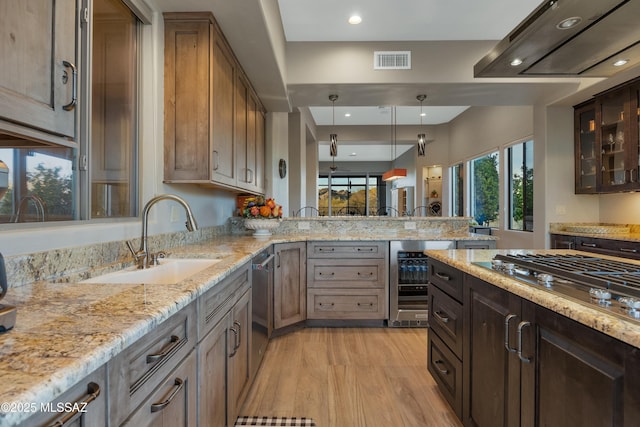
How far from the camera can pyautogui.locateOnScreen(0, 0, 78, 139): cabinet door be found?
86 centimetres

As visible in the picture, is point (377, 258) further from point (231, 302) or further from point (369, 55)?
point (369, 55)

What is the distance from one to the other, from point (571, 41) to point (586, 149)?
343 cm

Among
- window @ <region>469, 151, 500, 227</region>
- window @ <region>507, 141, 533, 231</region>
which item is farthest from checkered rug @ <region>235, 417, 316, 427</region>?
window @ <region>469, 151, 500, 227</region>

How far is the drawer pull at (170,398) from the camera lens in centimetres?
84

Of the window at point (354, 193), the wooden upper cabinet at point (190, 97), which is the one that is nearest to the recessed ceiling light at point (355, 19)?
the wooden upper cabinet at point (190, 97)

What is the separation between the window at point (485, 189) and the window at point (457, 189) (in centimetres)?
36

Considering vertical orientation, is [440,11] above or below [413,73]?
above

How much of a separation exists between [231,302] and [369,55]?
9.66 feet

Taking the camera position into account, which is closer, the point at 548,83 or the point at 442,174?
the point at 548,83

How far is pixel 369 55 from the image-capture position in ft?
11.3

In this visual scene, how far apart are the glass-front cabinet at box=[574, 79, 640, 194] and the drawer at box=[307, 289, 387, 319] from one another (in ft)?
9.43

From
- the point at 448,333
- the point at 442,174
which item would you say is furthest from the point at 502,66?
the point at 442,174

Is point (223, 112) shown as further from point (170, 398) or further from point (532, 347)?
point (532, 347)

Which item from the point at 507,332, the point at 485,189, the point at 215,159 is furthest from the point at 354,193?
the point at 507,332
